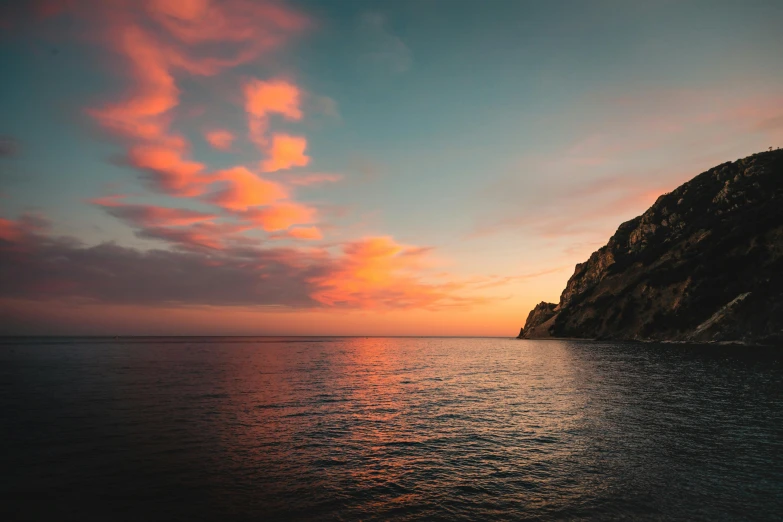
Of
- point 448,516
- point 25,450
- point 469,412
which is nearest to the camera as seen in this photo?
point 448,516

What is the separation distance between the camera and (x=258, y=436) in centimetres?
2962

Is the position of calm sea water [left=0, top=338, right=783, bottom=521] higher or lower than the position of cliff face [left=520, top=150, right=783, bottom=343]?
lower

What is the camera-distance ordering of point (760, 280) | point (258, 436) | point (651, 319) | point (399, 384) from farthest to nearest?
point (651, 319)
point (760, 280)
point (399, 384)
point (258, 436)

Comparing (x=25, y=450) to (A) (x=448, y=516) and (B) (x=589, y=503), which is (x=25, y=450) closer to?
(A) (x=448, y=516)

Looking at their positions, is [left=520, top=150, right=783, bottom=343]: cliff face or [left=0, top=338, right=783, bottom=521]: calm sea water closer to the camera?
[left=0, top=338, right=783, bottom=521]: calm sea water

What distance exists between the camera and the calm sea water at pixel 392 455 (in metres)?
17.5

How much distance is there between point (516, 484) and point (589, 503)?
3562mm

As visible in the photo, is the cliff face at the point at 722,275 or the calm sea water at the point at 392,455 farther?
the cliff face at the point at 722,275

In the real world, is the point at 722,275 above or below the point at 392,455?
above

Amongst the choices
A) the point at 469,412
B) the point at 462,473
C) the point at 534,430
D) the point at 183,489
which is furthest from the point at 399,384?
the point at 183,489

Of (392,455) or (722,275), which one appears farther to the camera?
(722,275)

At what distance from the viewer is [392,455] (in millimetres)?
25250

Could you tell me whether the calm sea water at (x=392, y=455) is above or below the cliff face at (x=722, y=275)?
below

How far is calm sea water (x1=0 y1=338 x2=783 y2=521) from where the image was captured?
17.5 metres
